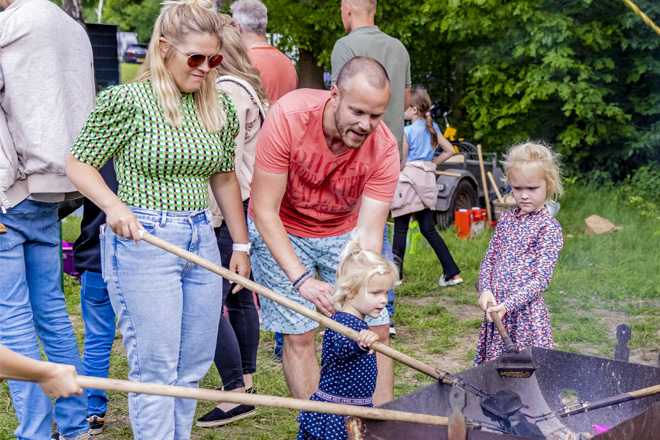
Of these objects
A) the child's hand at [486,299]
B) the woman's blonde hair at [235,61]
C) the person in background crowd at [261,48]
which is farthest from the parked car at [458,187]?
the child's hand at [486,299]

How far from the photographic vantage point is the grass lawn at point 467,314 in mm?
4223

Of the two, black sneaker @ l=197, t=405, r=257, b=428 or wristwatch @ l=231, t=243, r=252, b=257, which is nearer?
wristwatch @ l=231, t=243, r=252, b=257

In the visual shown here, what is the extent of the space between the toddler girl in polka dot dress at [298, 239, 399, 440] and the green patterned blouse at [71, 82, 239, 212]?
0.65 metres

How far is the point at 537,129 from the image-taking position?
467 inches

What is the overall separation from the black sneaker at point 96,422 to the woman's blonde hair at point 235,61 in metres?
1.79

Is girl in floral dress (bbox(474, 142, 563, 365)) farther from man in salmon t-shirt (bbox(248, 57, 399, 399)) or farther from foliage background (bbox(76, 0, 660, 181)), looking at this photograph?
foliage background (bbox(76, 0, 660, 181))

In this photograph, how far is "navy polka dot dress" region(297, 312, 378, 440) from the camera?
9.57 feet

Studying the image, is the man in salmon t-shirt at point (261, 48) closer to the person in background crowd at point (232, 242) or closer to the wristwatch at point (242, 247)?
the person in background crowd at point (232, 242)

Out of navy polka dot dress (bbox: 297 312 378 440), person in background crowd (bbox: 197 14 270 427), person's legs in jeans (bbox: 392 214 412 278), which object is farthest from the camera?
person's legs in jeans (bbox: 392 214 412 278)

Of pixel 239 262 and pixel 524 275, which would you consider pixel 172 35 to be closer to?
pixel 239 262

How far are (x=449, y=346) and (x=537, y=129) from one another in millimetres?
7250

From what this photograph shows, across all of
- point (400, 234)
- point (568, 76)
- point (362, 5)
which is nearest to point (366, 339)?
point (362, 5)

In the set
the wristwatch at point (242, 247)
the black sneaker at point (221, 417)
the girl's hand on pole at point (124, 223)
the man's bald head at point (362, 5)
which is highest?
the man's bald head at point (362, 5)

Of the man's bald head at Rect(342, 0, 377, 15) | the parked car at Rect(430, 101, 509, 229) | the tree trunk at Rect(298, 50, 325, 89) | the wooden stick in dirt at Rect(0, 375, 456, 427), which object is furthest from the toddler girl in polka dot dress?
the tree trunk at Rect(298, 50, 325, 89)
